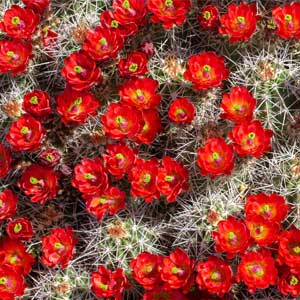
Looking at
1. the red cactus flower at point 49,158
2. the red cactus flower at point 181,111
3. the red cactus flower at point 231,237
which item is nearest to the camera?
the red cactus flower at point 231,237

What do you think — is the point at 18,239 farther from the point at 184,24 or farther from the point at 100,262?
the point at 184,24

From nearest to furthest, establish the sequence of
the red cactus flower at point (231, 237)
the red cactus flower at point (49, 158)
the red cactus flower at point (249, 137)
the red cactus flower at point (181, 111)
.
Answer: the red cactus flower at point (231, 237), the red cactus flower at point (249, 137), the red cactus flower at point (181, 111), the red cactus flower at point (49, 158)

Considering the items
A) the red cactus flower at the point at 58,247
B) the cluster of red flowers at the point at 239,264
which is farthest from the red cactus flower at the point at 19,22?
the cluster of red flowers at the point at 239,264

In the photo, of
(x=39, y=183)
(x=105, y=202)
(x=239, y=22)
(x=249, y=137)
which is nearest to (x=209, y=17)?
(x=239, y=22)

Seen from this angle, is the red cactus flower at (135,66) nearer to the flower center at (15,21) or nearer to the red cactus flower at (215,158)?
the red cactus flower at (215,158)

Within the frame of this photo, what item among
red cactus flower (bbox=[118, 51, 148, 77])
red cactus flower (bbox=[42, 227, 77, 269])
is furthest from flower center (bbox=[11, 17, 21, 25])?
red cactus flower (bbox=[42, 227, 77, 269])

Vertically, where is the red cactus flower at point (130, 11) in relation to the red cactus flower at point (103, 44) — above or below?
above
